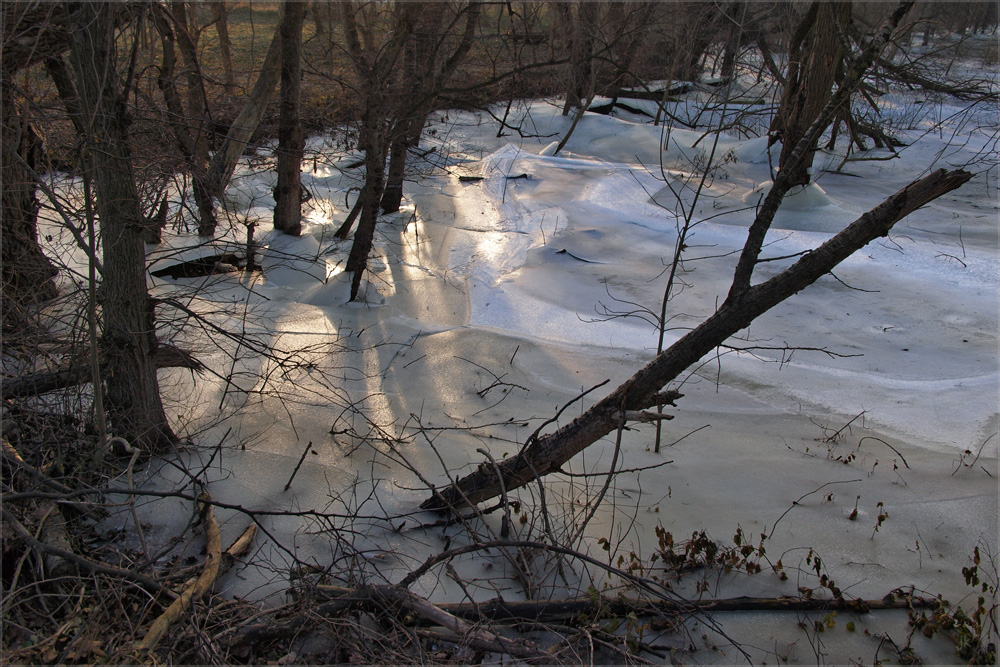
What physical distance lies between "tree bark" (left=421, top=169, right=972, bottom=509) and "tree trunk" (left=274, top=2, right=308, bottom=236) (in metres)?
4.13

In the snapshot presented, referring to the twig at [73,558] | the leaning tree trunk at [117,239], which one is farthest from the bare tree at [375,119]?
the twig at [73,558]

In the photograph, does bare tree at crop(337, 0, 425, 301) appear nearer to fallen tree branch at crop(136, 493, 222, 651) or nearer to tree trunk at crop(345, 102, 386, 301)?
tree trunk at crop(345, 102, 386, 301)

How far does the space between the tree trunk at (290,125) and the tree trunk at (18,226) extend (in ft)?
6.88

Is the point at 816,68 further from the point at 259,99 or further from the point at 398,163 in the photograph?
the point at 259,99

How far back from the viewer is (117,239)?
3211 mm

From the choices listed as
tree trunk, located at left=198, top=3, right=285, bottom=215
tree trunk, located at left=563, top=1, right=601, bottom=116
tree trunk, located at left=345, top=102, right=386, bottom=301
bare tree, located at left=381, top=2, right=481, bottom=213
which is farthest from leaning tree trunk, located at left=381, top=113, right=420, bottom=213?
tree trunk, located at left=563, top=1, right=601, bottom=116

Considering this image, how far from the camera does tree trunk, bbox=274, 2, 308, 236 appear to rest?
22.3 ft

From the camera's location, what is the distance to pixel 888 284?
7055mm

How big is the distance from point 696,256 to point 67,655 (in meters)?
6.98

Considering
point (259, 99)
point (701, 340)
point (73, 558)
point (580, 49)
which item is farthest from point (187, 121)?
point (580, 49)

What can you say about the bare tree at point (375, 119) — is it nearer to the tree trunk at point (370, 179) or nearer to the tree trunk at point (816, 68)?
the tree trunk at point (370, 179)

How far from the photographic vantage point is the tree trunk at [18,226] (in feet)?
11.7

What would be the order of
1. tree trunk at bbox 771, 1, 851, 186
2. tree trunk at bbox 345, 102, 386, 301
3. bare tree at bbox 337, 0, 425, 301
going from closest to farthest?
bare tree at bbox 337, 0, 425, 301, tree trunk at bbox 345, 102, 386, 301, tree trunk at bbox 771, 1, 851, 186

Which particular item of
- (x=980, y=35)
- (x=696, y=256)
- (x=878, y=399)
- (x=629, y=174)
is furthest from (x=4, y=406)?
(x=980, y=35)
